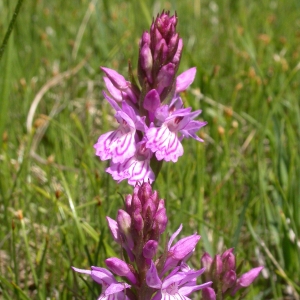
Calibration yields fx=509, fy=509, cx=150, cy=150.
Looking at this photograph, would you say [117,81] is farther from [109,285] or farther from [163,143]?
[109,285]

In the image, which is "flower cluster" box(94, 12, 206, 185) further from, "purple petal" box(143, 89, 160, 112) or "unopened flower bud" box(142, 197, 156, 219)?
"unopened flower bud" box(142, 197, 156, 219)

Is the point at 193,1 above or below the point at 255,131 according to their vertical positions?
above

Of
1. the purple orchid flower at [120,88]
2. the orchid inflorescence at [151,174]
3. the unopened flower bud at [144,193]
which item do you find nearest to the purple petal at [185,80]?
the orchid inflorescence at [151,174]

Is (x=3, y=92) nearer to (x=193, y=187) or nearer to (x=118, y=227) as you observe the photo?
(x=193, y=187)

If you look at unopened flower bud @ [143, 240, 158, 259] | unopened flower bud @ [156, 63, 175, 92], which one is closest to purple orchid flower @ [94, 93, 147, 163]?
unopened flower bud @ [156, 63, 175, 92]

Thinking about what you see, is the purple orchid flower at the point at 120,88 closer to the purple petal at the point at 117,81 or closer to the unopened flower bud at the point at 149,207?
the purple petal at the point at 117,81

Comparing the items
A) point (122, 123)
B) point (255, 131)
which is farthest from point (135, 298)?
point (255, 131)
